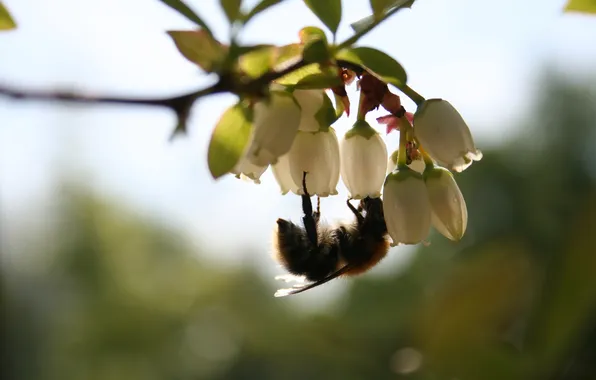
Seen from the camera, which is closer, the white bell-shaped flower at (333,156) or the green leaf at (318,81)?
the green leaf at (318,81)

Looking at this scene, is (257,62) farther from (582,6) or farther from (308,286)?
(308,286)

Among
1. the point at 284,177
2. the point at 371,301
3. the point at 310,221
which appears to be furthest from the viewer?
the point at 371,301

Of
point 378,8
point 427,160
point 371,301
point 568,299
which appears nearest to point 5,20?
point 378,8

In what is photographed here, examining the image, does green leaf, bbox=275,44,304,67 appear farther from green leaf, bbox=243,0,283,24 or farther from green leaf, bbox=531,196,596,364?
green leaf, bbox=531,196,596,364

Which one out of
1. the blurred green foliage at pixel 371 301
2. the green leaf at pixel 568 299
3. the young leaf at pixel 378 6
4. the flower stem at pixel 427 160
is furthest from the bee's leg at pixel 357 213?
the green leaf at pixel 568 299

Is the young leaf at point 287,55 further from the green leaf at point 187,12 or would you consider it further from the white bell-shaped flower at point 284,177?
the white bell-shaped flower at point 284,177

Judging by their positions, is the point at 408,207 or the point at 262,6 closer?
the point at 262,6

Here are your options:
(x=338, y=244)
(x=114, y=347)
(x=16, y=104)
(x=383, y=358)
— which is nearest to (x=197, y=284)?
(x=114, y=347)
